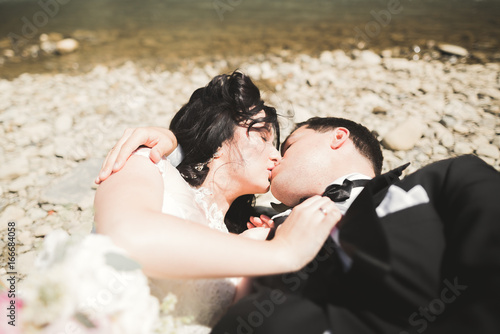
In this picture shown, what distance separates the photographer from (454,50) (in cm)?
648

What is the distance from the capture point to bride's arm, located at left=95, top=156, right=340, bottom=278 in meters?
1.63

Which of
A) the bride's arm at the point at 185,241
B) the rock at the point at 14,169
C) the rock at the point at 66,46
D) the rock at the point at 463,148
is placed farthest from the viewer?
the rock at the point at 66,46

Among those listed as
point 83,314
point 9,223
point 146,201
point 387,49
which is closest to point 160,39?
point 387,49

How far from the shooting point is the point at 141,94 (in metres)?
5.48

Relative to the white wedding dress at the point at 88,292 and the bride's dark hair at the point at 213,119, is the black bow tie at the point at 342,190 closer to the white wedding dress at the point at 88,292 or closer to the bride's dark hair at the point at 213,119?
the bride's dark hair at the point at 213,119

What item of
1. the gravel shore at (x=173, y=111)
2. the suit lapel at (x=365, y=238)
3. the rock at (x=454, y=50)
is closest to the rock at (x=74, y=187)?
the gravel shore at (x=173, y=111)

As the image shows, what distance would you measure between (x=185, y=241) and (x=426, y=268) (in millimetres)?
1045

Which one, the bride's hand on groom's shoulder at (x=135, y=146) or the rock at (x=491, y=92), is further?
the rock at (x=491, y=92)

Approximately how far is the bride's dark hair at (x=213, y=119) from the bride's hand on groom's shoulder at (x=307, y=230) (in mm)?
941

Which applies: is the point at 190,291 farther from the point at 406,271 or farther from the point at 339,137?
the point at 339,137

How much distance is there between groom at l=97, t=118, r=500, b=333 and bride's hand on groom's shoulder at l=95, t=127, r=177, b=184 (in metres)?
1.02

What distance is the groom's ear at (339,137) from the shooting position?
278cm

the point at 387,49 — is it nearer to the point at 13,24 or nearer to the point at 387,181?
the point at 387,181

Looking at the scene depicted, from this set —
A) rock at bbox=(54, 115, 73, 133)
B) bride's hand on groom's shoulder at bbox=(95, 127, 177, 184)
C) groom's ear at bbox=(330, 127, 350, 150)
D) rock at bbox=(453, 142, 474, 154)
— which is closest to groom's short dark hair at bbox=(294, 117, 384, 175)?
groom's ear at bbox=(330, 127, 350, 150)
